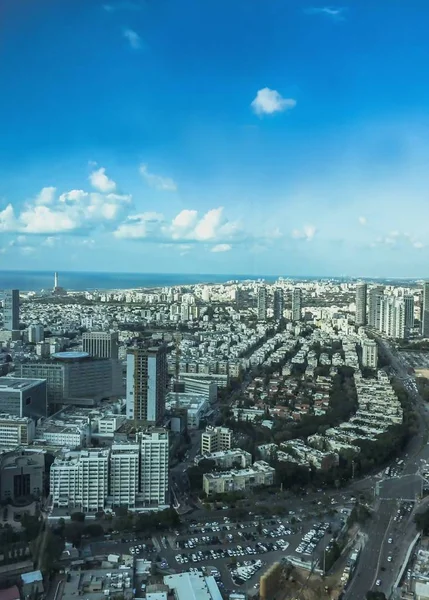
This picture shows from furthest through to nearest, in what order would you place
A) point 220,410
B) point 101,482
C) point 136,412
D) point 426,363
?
point 426,363
point 220,410
point 136,412
point 101,482

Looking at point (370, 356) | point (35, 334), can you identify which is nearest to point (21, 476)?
point (35, 334)

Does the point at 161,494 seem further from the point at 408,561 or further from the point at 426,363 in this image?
the point at 426,363

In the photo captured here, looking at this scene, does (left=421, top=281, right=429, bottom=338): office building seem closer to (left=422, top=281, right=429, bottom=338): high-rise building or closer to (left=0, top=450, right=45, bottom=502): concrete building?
(left=422, top=281, right=429, bottom=338): high-rise building

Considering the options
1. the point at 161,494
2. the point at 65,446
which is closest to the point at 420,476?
the point at 161,494

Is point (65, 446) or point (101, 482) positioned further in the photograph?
point (65, 446)

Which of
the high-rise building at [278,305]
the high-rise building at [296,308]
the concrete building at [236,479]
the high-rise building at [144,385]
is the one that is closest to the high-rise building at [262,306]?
the high-rise building at [278,305]

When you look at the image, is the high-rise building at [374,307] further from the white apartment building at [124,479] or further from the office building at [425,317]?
the white apartment building at [124,479]

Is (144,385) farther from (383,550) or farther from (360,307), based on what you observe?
(360,307)
